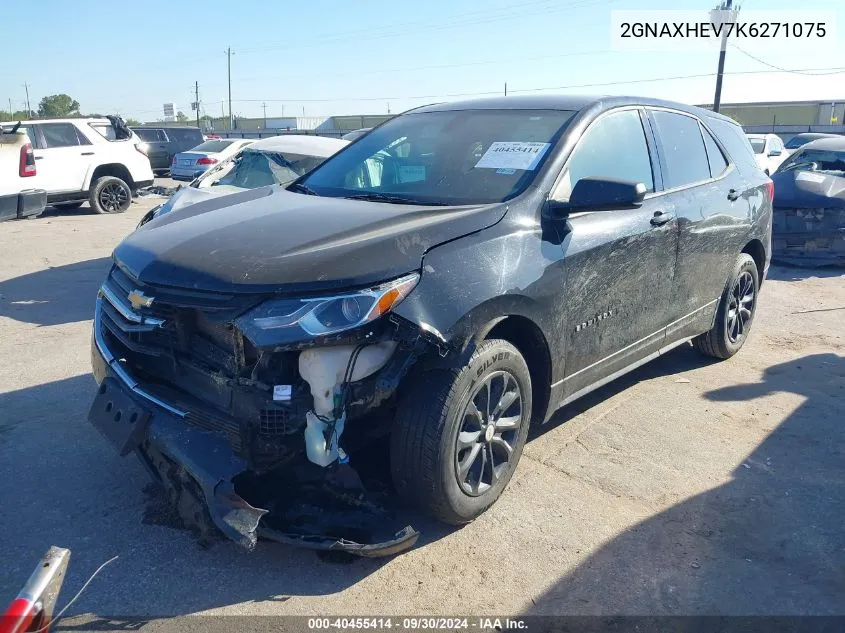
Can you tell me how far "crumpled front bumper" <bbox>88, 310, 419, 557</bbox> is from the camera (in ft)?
9.06

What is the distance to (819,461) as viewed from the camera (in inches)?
163

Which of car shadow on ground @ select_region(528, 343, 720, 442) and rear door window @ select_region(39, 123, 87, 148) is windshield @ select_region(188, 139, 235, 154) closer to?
rear door window @ select_region(39, 123, 87, 148)

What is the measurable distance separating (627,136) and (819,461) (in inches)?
84.0

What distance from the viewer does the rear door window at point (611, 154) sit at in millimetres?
3850

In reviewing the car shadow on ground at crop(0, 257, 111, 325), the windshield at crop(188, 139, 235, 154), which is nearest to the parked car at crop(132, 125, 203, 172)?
the windshield at crop(188, 139, 235, 154)

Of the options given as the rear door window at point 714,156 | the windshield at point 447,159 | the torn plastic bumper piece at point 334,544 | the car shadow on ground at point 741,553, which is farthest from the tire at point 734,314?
the torn plastic bumper piece at point 334,544

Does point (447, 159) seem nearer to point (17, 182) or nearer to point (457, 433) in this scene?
point (457, 433)

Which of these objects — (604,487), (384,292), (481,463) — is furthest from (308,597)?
(604,487)

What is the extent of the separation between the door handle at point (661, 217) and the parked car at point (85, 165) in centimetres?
Result: 1158

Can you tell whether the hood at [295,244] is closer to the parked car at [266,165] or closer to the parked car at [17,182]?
the parked car at [17,182]

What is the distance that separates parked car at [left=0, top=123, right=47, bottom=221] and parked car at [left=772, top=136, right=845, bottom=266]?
8.73 meters

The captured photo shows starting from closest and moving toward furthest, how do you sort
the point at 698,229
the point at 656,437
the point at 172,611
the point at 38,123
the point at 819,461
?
the point at 172,611 < the point at 819,461 < the point at 656,437 < the point at 698,229 < the point at 38,123

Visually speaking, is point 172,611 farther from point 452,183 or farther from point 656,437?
point 656,437

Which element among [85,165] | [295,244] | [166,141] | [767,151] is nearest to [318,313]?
[295,244]
